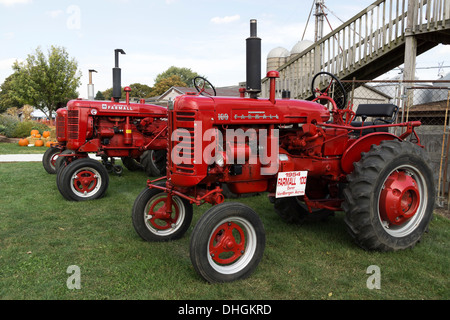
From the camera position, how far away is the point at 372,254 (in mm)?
3639

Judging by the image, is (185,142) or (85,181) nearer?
(185,142)

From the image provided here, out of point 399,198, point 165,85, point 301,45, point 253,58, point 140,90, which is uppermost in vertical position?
point 165,85

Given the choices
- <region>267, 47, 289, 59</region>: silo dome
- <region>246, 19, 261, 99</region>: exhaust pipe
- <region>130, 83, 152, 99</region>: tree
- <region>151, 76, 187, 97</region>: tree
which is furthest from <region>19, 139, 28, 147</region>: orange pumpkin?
<region>130, 83, 152, 99</region>: tree

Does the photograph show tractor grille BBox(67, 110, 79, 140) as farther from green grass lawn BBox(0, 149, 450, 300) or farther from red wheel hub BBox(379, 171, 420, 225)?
red wheel hub BBox(379, 171, 420, 225)

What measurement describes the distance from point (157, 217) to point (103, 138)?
3702mm

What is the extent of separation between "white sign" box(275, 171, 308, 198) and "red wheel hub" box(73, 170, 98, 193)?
3793 millimetres

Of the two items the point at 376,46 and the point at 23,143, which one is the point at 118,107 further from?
the point at 23,143

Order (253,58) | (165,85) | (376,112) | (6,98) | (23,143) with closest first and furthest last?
(253,58) → (376,112) → (23,143) → (165,85) → (6,98)

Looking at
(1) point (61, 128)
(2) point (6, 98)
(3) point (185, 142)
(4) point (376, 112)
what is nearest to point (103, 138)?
(1) point (61, 128)

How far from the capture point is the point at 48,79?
23.0 m

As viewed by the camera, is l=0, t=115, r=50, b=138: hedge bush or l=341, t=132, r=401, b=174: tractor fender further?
l=0, t=115, r=50, b=138: hedge bush

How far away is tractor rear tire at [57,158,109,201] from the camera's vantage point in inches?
233

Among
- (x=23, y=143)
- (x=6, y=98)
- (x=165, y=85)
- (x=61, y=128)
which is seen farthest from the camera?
(x=6, y=98)

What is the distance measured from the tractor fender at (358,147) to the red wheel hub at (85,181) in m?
4.10
